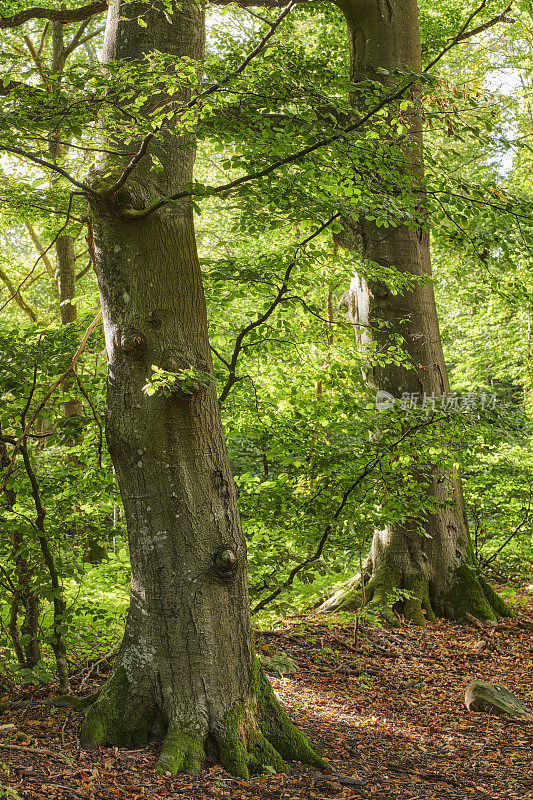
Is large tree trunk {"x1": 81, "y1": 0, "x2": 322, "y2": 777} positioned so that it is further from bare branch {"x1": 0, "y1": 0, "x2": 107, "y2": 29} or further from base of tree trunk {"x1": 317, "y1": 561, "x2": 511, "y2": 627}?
base of tree trunk {"x1": 317, "y1": 561, "x2": 511, "y2": 627}

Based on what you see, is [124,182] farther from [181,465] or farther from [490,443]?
[490,443]

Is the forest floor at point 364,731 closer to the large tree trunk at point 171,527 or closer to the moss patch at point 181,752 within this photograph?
the moss patch at point 181,752

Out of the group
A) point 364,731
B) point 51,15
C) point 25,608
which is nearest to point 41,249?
point 51,15

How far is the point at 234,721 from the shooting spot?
11.2 feet

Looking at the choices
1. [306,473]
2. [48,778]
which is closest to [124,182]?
[306,473]

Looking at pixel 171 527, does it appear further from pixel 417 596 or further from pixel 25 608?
pixel 417 596

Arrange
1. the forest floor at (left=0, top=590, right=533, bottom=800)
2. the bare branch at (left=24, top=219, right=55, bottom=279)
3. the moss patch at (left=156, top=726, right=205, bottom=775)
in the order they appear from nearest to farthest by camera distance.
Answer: the forest floor at (left=0, top=590, right=533, bottom=800) → the moss patch at (left=156, top=726, right=205, bottom=775) → the bare branch at (left=24, top=219, right=55, bottom=279)

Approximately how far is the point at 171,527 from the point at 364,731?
2.43 meters

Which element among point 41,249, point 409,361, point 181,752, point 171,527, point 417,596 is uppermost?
point 41,249

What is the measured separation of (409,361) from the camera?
7105 millimetres

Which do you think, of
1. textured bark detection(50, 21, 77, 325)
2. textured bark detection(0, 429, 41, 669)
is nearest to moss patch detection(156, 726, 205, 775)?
textured bark detection(0, 429, 41, 669)

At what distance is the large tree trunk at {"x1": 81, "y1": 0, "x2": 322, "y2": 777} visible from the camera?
133 inches

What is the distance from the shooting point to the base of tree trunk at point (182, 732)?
326cm

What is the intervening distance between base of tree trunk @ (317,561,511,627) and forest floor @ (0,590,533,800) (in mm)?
219
